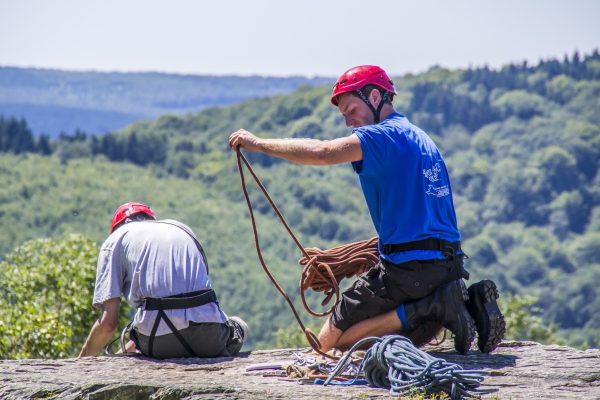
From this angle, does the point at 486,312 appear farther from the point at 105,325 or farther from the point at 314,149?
the point at 105,325

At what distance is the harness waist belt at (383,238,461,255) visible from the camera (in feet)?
23.6

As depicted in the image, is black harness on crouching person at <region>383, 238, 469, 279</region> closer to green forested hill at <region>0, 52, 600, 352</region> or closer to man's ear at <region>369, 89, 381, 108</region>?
man's ear at <region>369, 89, 381, 108</region>

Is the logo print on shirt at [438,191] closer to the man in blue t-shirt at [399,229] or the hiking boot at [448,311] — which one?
the man in blue t-shirt at [399,229]

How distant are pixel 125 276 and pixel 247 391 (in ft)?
5.81

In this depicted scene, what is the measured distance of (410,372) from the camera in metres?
6.12

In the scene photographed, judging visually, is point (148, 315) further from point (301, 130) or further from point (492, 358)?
point (301, 130)

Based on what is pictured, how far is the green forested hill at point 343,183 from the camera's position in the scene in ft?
350

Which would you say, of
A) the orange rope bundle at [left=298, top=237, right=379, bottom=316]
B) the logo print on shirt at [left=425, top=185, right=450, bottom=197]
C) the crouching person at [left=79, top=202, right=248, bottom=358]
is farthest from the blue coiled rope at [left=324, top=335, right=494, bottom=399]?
the crouching person at [left=79, top=202, right=248, bottom=358]

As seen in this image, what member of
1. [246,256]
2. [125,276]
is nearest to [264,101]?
[246,256]

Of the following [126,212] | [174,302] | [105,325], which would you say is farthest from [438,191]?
[105,325]

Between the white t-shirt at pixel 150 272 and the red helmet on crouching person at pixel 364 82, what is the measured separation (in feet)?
5.04

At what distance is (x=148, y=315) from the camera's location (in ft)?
24.6

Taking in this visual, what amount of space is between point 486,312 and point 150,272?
229cm

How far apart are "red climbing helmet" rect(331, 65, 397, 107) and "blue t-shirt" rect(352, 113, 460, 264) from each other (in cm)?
23
